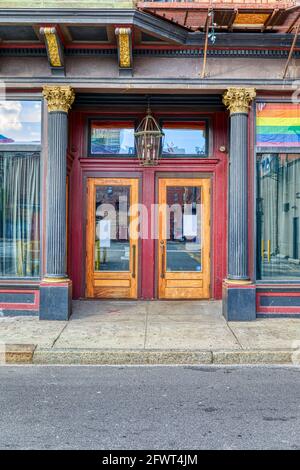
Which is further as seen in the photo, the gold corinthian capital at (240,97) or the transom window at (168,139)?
the transom window at (168,139)

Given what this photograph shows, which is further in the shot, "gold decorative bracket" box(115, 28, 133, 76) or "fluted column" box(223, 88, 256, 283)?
"fluted column" box(223, 88, 256, 283)

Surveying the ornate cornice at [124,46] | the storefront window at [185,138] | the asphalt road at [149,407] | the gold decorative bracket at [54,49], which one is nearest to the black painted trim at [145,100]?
the storefront window at [185,138]

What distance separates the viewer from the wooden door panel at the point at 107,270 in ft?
32.1

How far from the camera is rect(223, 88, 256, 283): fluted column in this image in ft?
27.3

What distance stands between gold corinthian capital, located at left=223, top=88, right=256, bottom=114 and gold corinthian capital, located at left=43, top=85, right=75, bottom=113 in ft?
9.29

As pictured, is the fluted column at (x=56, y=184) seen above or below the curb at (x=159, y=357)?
above

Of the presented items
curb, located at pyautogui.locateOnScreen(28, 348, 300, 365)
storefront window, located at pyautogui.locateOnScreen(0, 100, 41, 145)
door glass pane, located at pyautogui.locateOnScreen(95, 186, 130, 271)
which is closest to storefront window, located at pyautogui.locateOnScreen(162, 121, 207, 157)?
door glass pane, located at pyautogui.locateOnScreen(95, 186, 130, 271)

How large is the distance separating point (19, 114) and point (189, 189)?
3674mm

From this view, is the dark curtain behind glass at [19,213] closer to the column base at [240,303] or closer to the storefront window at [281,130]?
the column base at [240,303]

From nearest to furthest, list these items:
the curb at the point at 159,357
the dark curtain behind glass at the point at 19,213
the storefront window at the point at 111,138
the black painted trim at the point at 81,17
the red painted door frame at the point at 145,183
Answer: the curb at the point at 159,357
the black painted trim at the point at 81,17
the dark curtain behind glass at the point at 19,213
the red painted door frame at the point at 145,183
the storefront window at the point at 111,138

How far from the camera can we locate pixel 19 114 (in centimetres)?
855

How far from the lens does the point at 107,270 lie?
32.3 ft

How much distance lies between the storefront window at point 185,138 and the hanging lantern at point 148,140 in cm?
32

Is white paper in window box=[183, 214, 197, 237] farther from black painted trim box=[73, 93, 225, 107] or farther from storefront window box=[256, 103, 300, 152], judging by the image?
black painted trim box=[73, 93, 225, 107]
